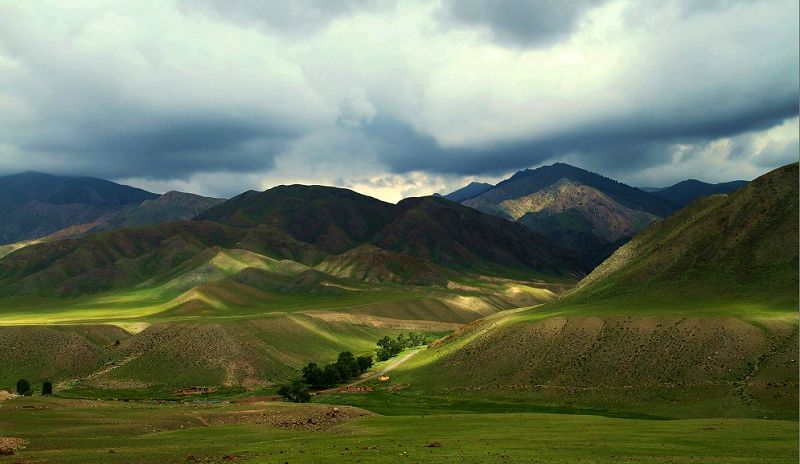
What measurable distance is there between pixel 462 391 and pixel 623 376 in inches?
1294

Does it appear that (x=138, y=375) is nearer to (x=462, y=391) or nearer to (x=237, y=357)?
(x=237, y=357)

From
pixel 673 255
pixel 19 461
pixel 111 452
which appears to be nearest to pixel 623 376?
pixel 673 255

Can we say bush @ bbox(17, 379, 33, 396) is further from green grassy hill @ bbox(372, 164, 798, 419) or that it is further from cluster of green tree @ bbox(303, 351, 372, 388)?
green grassy hill @ bbox(372, 164, 798, 419)

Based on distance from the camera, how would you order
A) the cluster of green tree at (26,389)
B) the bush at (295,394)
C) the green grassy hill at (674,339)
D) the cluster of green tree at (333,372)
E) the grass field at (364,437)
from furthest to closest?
the cluster of green tree at (333,372)
the cluster of green tree at (26,389)
the bush at (295,394)
the green grassy hill at (674,339)
the grass field at (364,437)

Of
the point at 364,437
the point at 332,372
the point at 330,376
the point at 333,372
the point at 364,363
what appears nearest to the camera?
the point at 364,437

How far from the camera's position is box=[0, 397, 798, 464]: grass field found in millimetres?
53000

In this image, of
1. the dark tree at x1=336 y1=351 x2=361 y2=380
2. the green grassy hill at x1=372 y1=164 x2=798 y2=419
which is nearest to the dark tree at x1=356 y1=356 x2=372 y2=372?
the dark tree at x1=336 y1=351 x2=361 y2=380

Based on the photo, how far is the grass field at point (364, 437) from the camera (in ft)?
174

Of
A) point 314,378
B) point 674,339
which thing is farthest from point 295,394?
point 674,339

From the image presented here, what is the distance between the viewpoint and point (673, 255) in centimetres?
18838

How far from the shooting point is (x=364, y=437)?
6762cm

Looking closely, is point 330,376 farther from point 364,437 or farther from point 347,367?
point 364,437

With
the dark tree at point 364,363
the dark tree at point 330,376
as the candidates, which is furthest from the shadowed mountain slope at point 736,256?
the dark tree at point 330,376

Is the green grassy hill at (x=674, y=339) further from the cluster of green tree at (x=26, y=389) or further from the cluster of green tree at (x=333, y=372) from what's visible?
the cluster of green tree at (x=26, y=389)
